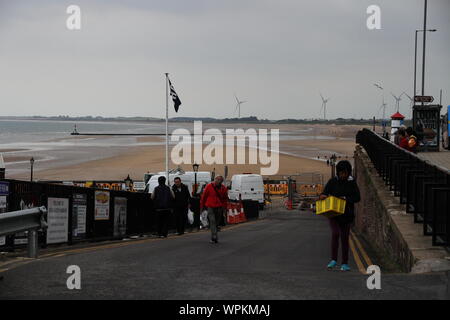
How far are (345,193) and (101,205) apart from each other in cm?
896

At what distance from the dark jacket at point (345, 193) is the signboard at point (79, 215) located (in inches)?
298

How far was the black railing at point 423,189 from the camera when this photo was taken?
10.5 meters

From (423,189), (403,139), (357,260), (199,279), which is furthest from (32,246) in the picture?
(403,139)

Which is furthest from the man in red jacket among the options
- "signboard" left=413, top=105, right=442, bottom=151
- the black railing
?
"signboard" left=413, top=105, right=442, bottom=151

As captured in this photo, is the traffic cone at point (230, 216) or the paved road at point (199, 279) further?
the traffic cone at point (230, 216)

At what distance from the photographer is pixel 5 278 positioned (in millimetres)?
9180

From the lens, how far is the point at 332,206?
34.4 ft

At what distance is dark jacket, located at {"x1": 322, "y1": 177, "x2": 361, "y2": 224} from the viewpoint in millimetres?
10695

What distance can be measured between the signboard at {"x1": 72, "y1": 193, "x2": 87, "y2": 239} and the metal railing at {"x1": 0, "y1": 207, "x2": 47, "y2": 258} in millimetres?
4264

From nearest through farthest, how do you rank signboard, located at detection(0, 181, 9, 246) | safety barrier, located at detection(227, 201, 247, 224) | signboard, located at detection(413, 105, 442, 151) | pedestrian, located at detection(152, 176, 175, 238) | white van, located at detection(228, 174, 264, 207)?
signboard, located at detection(0, 181, 9, 246)
pedestrian, located at detection(152, 176, 175, 238)
signboard, located at detection(413, 105, 442, 151)
safety barrier, located at detection(227, 201, 247, 224)
white van, located at detection(228, 174, 264, 207)

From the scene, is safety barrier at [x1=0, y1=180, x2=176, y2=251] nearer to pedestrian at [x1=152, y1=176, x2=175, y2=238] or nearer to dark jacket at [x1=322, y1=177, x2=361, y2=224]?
pedestrian at [x1=152, y1=176, x2=175, y2=238]

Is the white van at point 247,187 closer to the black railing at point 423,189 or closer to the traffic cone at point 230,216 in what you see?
the traffic cone at point 230,216

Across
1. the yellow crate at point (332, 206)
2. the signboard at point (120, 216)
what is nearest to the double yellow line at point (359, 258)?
the yellow crate at point (332, 206)
